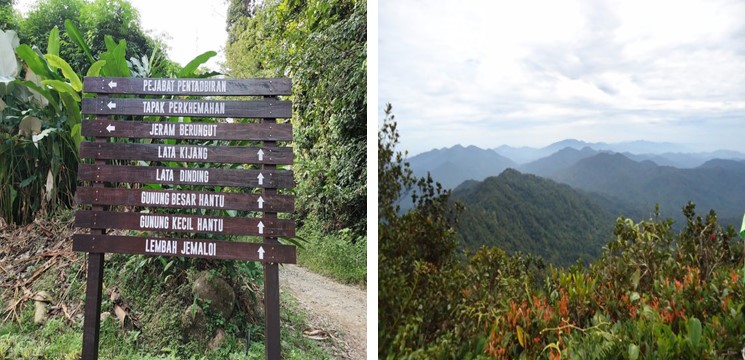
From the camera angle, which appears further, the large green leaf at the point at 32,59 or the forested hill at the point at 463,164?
the large green leaf at the point at 32,59

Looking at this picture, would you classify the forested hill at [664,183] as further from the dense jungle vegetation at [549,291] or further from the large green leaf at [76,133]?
the large green leaf at [76,133]

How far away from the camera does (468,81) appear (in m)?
2.17

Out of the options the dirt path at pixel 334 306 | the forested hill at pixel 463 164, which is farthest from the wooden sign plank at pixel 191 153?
the dirt path at pixel 334 306

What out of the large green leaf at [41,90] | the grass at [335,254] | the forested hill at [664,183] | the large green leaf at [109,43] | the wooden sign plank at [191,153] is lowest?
the grass at [335,254]

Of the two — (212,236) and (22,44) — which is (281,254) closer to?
(212,236)

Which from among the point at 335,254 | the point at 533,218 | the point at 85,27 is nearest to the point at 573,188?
the point at 533,218

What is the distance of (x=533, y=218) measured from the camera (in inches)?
81.3

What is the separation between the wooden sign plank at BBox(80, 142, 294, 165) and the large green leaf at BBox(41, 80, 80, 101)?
0.72m

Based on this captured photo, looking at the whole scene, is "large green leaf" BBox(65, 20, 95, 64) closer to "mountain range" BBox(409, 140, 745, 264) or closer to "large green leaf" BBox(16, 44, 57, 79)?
"large green leaf" BBox(16, 44, 57, 79)

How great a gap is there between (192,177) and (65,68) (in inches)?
45.6

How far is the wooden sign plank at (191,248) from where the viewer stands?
2.52 m

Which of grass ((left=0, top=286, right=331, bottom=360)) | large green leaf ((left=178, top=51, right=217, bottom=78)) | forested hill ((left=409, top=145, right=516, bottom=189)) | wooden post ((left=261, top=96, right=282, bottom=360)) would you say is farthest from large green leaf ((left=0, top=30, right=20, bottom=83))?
forested hill ((left=409, top=145, right=516, bottom=189))

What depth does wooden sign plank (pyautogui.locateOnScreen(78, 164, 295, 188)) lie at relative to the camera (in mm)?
2525

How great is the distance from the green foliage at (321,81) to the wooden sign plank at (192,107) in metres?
0.65
